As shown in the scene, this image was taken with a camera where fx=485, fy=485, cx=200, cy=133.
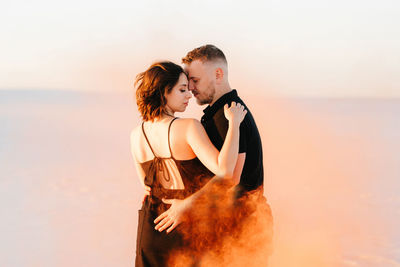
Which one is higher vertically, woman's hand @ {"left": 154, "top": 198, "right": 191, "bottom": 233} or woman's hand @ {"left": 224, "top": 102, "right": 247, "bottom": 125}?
woman's hand @ {"left": 224, "top": 102, "right": 247, "bottom": 125}

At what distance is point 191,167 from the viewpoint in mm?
2672

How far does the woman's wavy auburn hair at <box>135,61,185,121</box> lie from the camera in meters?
2.71

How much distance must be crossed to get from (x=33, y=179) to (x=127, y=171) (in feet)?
7.89

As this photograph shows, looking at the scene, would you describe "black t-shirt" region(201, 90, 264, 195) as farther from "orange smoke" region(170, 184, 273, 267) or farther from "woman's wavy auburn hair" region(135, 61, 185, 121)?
"woman's wavy auburn hair" region(135, 61, 185, 121)

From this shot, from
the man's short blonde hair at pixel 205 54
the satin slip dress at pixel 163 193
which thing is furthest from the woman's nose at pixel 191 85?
the satin slip dress at pixel 163 193

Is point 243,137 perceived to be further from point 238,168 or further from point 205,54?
point 205,54

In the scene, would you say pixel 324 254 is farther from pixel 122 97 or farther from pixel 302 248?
pixel 122 97

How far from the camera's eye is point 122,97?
26.8 metres

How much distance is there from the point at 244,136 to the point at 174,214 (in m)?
0.61

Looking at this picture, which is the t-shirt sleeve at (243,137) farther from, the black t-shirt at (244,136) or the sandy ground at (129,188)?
the sandy ground at (129,188)

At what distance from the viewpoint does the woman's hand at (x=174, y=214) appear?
270cm

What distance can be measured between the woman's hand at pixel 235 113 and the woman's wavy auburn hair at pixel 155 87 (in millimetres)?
344

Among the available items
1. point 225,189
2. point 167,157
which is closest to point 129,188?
point 225,189

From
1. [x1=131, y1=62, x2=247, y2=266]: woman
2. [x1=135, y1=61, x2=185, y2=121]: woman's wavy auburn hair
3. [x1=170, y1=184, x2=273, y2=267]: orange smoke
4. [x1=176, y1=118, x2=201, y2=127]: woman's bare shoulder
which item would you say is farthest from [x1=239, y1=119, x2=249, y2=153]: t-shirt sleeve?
[x1=135, y1=61, x2=185, y2=121]: woman's wavy auburn hair
